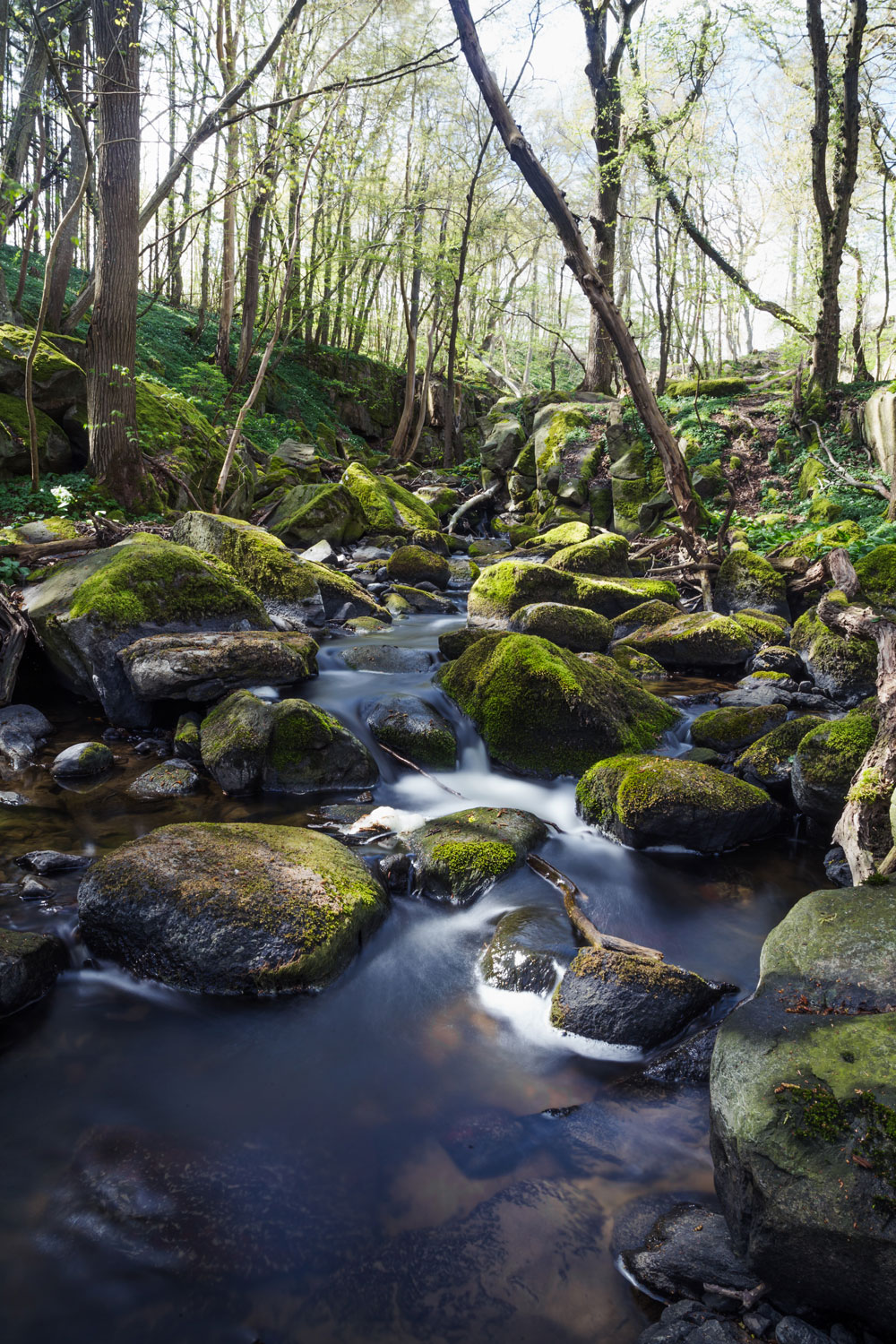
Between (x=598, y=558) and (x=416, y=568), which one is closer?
(x=598, y=558)

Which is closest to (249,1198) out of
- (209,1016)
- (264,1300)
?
(264,1300)

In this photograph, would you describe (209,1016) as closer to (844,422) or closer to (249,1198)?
(249,1198)

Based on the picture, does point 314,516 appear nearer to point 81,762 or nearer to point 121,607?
point 121,607

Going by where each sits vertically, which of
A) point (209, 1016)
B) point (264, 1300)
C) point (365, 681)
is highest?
point (365, 681)

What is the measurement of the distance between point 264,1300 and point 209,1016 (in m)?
1.30

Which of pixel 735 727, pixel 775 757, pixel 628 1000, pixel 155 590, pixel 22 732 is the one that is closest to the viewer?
pixel 628 1000

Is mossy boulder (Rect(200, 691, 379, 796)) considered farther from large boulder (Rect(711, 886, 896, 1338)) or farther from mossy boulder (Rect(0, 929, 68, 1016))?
large boulder (Rect(711, 886, 896, 1338))

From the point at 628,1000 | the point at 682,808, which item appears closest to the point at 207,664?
the point at 682,808

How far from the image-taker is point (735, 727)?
623 cm

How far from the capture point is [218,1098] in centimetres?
299

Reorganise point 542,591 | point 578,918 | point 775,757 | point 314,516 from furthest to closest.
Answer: point 314,516
point 542,591
point 775,757
point 578,918

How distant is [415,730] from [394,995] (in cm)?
273

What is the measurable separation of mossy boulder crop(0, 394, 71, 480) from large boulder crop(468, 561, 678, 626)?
6060 millimetres

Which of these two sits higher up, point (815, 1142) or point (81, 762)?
point (81, 762)
